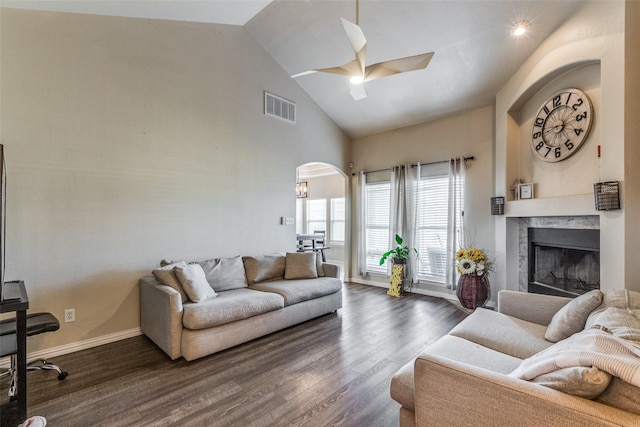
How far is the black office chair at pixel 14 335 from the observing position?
1.98m

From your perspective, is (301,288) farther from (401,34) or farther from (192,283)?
(401,34)

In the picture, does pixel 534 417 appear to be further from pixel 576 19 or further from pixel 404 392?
pixel 576 19

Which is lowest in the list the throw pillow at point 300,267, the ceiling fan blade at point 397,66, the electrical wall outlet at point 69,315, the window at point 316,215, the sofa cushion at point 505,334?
the electrical wall outlet at point 69,315

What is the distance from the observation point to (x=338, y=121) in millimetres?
5844

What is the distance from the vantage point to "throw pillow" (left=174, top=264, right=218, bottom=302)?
118 inches

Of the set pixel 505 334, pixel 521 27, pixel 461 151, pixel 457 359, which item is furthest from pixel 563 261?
pixel 457 359

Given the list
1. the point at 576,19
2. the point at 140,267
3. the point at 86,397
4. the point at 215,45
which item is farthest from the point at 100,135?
the point at 576,19

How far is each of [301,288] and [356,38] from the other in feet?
9.15

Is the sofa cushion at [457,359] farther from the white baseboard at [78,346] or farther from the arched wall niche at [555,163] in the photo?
the white baseboard at [78,346]

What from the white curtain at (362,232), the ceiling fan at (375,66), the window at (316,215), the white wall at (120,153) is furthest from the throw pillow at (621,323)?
the window at (316,215)

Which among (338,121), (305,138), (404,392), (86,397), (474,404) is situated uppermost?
(338,121)

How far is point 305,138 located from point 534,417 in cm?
482

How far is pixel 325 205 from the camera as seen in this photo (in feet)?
29.0

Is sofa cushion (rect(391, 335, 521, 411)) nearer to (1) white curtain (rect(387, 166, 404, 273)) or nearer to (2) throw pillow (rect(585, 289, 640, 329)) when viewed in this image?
(2) throw pillow (rect(585, 289, 640, 329))
